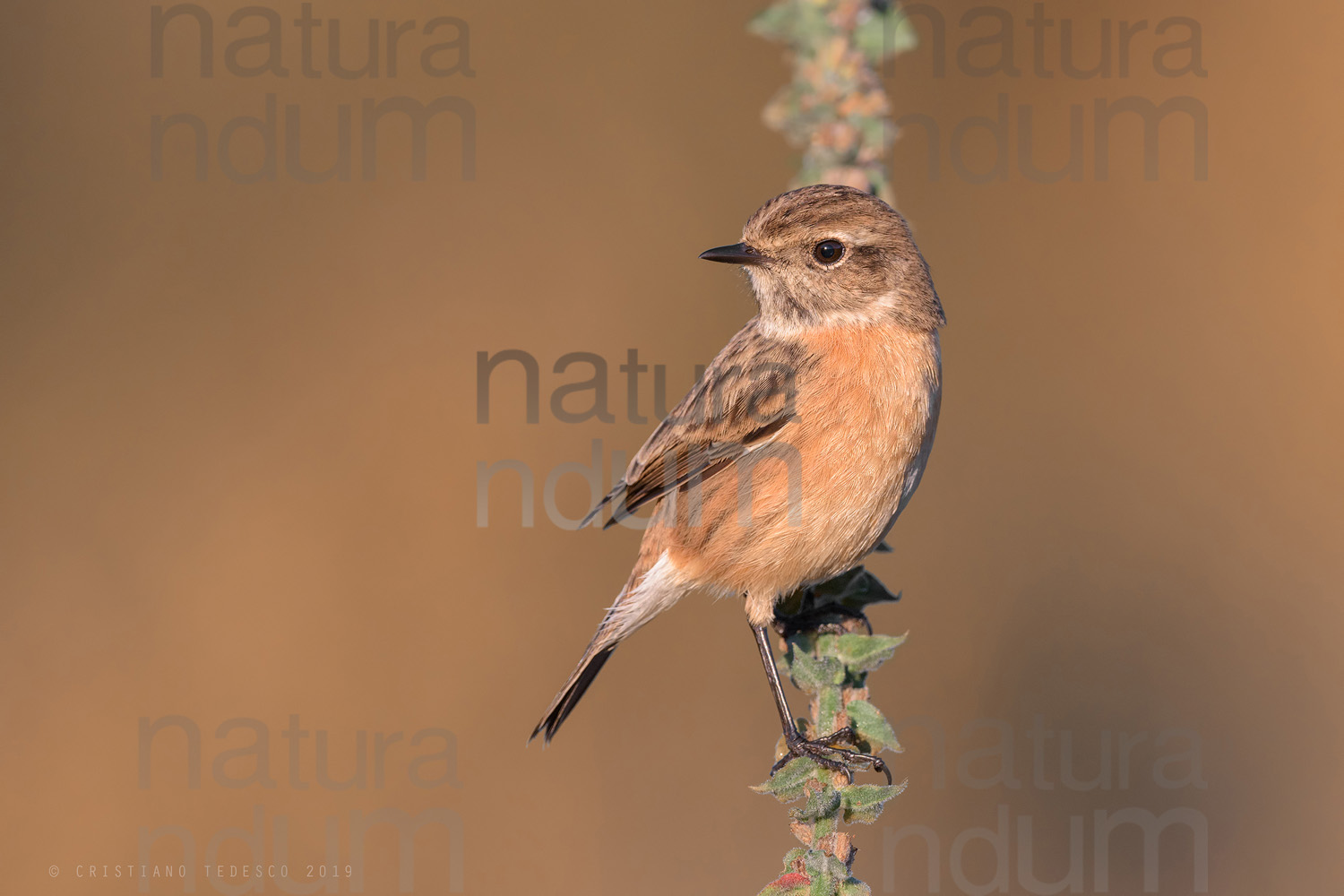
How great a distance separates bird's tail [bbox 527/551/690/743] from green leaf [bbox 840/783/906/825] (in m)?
1.29

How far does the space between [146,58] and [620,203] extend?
2805 mm

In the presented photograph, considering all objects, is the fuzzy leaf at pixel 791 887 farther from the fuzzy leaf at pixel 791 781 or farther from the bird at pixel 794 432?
the bird at pixel 794 432

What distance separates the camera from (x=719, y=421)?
12.8 feet

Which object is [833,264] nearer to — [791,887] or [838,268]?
[838,268]

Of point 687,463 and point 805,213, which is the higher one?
point 805,213

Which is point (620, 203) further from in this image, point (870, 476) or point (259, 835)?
point (259, 835)

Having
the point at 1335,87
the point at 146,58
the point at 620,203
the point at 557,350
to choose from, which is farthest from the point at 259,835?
the point at 1335,87

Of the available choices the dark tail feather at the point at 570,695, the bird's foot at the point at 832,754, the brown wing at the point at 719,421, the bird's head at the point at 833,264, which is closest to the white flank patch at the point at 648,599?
the dark tail feather at the point at 570,695

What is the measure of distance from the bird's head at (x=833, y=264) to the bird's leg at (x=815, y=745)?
123cm

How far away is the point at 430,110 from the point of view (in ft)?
19.7

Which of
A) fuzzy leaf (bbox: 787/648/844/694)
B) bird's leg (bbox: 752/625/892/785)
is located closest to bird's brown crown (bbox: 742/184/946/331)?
bird's leg (bbox: 752/625/892/785)

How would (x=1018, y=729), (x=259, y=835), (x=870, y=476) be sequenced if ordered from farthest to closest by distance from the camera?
(x=1018, y=729) → (x=259, y=835) → (x=870, y=476)

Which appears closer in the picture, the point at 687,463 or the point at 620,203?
the point at 687,463

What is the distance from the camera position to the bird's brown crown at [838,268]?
147 inches
